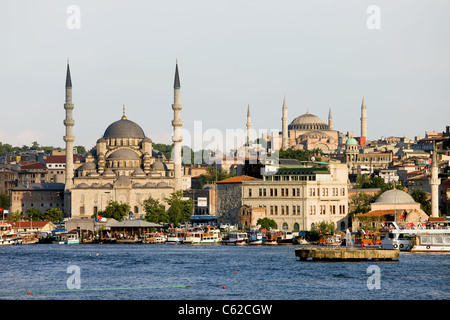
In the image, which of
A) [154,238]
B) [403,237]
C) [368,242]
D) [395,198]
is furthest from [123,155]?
[403,237]

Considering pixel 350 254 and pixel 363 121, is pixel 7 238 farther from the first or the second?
pixel 363 121

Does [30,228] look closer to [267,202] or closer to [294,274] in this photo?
[267,202]

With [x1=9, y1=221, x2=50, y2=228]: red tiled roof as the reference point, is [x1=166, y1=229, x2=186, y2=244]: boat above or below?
below

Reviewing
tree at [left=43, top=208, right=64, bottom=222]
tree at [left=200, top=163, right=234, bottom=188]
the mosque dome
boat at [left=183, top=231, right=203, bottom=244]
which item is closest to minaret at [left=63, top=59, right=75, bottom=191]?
tree at [left=43, top=208, right=64, bottom=222]

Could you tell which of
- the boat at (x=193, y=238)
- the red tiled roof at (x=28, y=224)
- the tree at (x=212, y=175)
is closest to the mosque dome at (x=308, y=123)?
the tree at (x=212, y=175)

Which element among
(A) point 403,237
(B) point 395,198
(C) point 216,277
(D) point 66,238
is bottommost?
(C) point 216,277

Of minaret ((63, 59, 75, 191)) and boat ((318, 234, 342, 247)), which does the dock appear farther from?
minaret ((63, 59, 75, 191))
